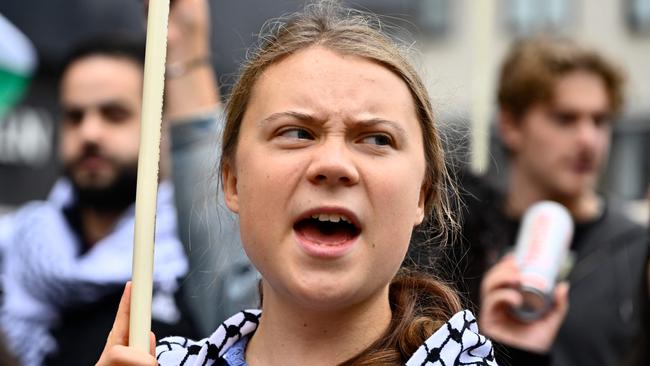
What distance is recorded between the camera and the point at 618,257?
3.09 m

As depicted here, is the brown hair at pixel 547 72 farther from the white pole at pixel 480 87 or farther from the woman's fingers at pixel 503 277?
the woman's fingers at pixel 503 277

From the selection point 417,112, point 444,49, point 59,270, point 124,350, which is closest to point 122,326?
point 124,350

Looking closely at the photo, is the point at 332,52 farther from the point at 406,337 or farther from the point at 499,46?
the point at 499,46

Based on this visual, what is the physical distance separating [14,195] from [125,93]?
275 inches

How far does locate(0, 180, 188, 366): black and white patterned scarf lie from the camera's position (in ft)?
9.66

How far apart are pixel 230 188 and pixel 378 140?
0.68 ft

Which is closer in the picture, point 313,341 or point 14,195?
point 313,341

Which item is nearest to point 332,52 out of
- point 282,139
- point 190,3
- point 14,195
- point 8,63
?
point 282,139

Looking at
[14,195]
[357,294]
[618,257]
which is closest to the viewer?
[357,294]

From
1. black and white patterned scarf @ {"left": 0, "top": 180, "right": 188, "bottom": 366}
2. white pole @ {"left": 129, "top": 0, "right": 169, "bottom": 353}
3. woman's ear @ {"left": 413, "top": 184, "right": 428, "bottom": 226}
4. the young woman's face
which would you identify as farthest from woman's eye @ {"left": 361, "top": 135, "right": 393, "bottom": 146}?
black and white patterned scarf @ {"left": 0, "top": 180, "right": 188, "bottom": 366}

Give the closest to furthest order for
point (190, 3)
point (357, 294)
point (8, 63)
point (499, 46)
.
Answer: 1. point (357, 294)
2. point (8, 63)
3. point (190, 3)
4. point (499, 46)

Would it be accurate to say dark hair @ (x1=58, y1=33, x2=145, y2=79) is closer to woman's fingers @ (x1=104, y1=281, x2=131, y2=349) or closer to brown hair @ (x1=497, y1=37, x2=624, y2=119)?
brown hair @ (x1=497, y1=37, x2=624, y2=119)

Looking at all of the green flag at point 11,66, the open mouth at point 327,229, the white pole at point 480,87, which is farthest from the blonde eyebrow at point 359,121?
the white pole at point 480,87

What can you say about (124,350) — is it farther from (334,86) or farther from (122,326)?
(334,86)
